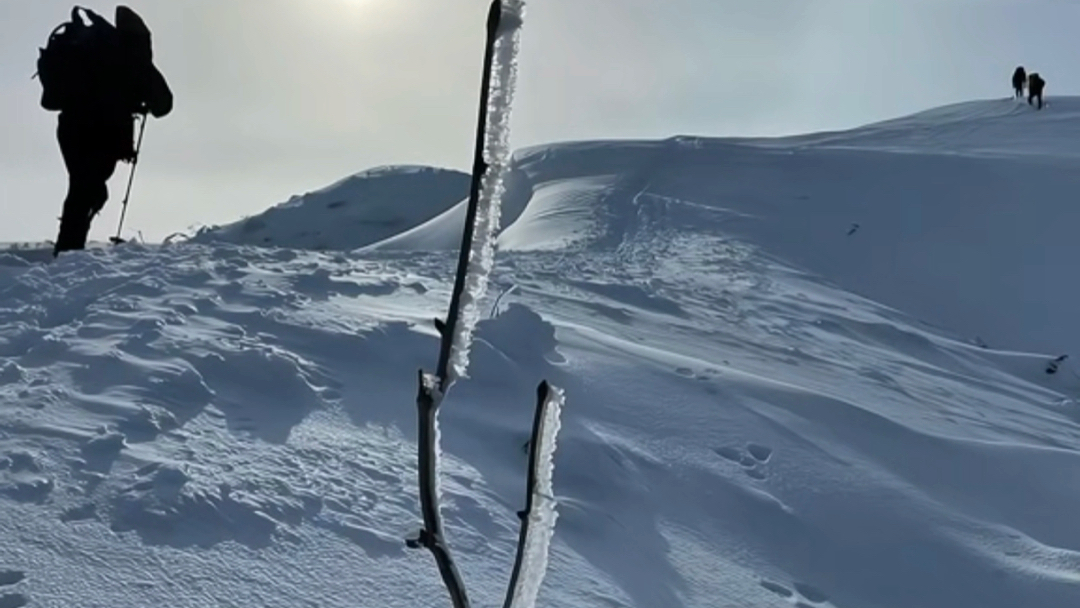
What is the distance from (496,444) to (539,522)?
367 centimetres

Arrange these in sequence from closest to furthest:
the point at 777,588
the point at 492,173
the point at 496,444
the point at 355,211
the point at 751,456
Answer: the point at 492,173 < the point at 777,588 < the point at 496,444 < the point at 751,456 < the point at 355,211

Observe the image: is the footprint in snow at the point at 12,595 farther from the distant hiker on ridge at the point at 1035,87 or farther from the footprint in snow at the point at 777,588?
the distant hiker on ridge at the point at 1035,87

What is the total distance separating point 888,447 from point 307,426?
2441mm

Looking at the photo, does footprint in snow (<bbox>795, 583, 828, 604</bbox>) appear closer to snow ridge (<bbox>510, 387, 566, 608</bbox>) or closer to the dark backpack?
snow ridge (<bbox>510, 387, 566, 608</bbox>)

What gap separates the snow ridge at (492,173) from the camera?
1.61 feet

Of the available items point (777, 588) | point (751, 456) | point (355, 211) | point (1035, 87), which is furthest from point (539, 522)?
point (1035, 87)

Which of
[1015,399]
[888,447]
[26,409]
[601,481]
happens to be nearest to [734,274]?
[1015,399]

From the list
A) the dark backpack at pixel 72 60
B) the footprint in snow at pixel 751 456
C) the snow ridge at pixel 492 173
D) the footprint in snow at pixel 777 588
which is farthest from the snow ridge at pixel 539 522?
the dark backpack at pixel 72 60

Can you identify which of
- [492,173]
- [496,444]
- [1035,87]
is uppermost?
[1035,87]

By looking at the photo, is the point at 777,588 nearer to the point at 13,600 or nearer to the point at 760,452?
the point at 760,452

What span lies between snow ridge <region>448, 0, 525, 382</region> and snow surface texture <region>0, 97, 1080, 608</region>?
94.2 inches

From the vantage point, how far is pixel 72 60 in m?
7.86

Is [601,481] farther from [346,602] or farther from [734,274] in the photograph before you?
[734,274]

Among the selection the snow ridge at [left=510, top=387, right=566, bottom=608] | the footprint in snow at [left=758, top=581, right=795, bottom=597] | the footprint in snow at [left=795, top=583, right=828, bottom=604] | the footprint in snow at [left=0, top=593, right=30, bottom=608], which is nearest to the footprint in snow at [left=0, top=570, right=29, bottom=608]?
the footprint in snow at [left=0, top=593, right=30, bottom=608]
